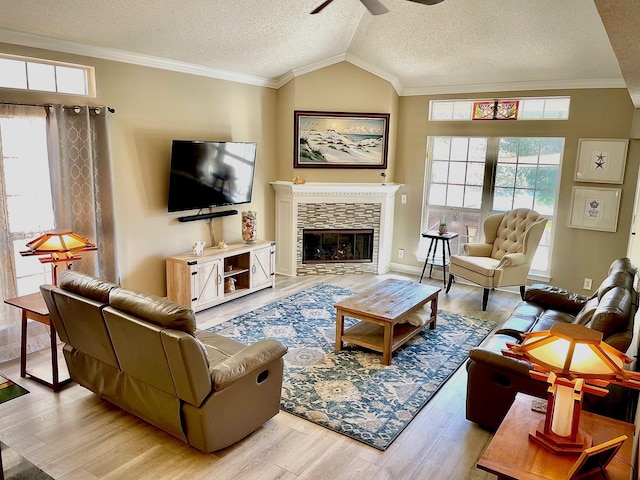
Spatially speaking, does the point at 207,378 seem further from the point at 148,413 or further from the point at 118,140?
the point at 118,140

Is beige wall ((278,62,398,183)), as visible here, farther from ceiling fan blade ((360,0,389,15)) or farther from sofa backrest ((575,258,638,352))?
sofa backrest ((575,258,638,352))

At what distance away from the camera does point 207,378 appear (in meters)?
2.69

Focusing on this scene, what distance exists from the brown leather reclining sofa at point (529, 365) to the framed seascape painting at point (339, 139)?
137 inches

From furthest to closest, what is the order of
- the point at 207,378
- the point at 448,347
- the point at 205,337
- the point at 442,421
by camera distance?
1. the point at 448,347
2. the point at 205,337
3. the point at 442,421
4. the point at 207,378

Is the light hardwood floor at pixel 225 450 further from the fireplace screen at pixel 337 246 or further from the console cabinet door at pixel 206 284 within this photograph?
the fireplace screen at pixel 337 246

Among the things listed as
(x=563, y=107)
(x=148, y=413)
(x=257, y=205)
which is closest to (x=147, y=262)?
(x=257, y=205)

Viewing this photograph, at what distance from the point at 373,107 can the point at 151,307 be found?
482cm

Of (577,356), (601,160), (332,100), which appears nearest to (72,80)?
(332,100)

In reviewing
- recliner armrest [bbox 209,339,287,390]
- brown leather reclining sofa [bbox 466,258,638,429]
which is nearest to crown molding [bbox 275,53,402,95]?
brown leather reclining sofa [bbox 466,258,638,429]

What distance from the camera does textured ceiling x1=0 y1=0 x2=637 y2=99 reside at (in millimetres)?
3981

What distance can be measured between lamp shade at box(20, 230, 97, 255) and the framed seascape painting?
3.48 metres

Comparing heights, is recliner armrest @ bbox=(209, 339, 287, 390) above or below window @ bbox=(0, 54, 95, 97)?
below

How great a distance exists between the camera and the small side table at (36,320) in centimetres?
356

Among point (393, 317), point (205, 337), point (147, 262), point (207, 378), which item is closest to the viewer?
point (207, 378)
